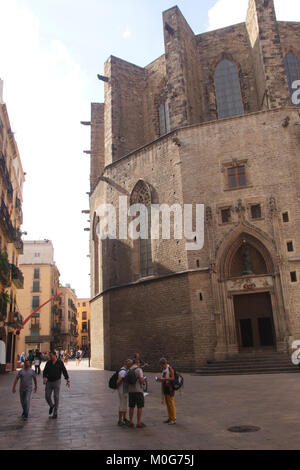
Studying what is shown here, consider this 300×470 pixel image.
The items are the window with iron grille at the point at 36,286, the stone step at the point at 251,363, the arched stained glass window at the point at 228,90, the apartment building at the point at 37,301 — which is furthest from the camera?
the window with iron grille at the point at 36,286

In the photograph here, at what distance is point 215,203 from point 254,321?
5.05m

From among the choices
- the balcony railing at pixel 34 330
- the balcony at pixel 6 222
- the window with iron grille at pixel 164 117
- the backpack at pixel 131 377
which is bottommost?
the backpack at pixel 131 377

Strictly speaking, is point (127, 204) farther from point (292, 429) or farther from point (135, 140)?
point (292, 429)

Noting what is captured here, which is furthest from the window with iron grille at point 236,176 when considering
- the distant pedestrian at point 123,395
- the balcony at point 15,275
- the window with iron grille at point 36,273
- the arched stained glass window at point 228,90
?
the window with iron grille at point 36,273

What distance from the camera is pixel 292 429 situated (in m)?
5.75

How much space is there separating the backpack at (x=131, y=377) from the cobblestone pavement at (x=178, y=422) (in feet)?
2.26

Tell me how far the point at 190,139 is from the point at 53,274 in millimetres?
35370

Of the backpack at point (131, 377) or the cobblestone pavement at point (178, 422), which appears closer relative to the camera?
the cobblestone pavement at point (178, 422)

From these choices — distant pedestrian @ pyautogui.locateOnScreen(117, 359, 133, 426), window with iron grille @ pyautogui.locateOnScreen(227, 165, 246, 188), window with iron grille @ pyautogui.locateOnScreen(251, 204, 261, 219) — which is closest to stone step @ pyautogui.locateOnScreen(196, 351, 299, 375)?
window with iron grille @ pyautogui.locateOnScreen(251, 204, 261, 219)

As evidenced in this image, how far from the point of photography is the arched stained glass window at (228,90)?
23.1m

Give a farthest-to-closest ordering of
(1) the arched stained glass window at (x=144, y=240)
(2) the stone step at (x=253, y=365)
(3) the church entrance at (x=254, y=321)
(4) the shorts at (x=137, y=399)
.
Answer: (1) the arched stained glass window at (x=144, y=240) < (3) the church entrance at (x=254, y=321) < (2) the stone step at (x=253, y=365) < (4) the shorts at (x=137, y=399)

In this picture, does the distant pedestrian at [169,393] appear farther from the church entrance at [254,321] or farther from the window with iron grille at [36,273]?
the window with iron grille at [36,273]
